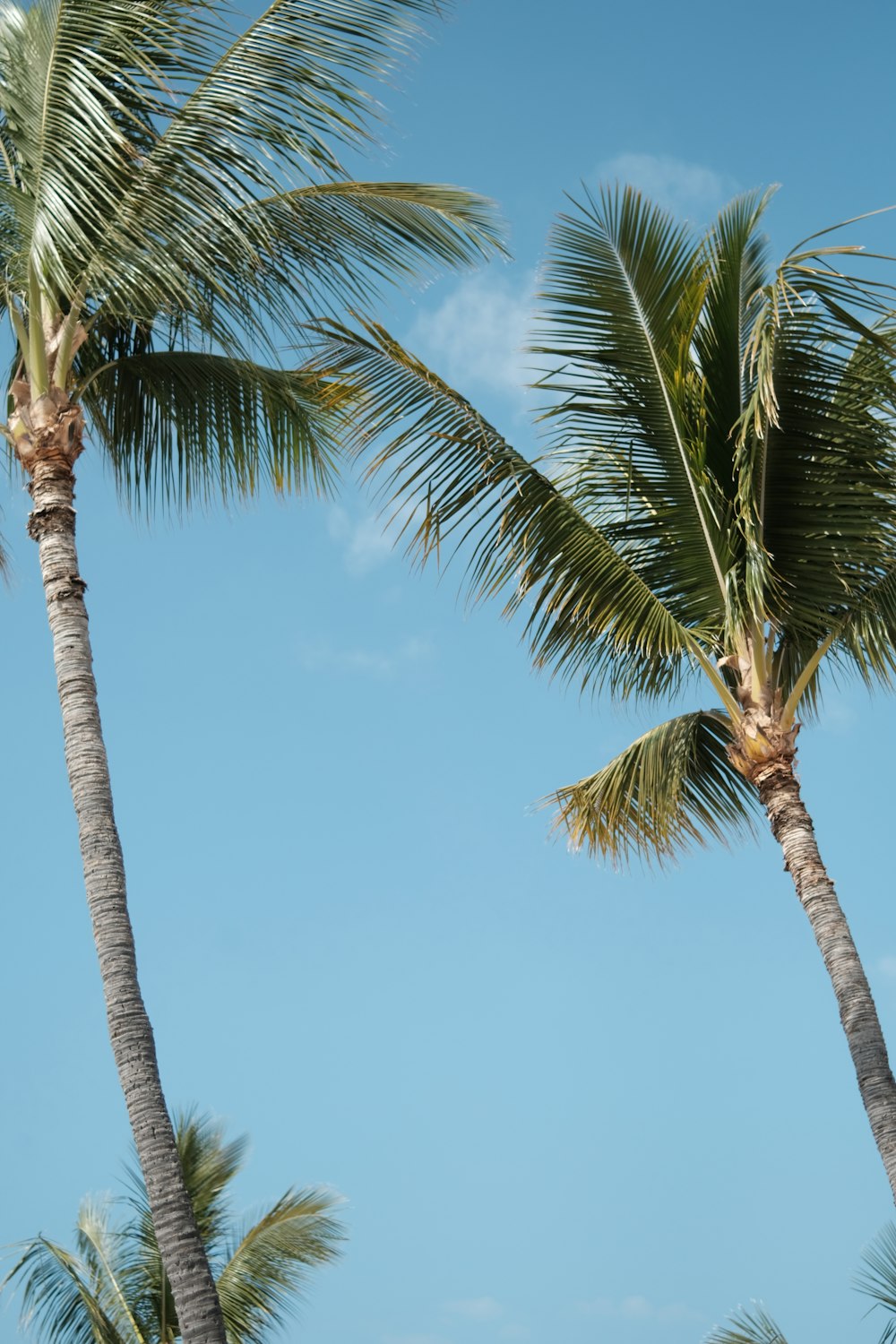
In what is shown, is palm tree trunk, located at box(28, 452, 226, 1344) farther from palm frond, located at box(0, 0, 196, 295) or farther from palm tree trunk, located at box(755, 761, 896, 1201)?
palm tree trunk, located at box(755, 761, 896, 1201)

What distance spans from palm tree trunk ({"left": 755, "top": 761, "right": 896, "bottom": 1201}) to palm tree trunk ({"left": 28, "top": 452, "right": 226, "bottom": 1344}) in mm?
3919

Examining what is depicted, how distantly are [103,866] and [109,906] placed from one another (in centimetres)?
21

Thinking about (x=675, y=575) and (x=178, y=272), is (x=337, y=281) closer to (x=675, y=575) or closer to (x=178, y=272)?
(x=178, y=272)

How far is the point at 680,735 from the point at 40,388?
499 centimetres

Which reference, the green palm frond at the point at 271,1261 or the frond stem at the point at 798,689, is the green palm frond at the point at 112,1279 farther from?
the frond stem at the point at 798,689

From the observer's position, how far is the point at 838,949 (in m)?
8.80

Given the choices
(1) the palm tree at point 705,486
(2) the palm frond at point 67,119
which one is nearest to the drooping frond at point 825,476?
(1) the palm tree at point 705,486

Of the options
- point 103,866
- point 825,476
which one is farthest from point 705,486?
point 103,866

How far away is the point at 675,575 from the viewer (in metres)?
10.0

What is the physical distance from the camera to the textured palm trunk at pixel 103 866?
20.6 feet

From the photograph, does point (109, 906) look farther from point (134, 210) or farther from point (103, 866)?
point (134, 210)

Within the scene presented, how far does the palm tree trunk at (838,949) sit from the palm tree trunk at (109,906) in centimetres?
392

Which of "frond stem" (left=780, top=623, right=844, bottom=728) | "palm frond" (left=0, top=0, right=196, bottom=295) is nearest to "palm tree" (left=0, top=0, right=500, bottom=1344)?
"palm frond" (left=0, top=0, right=196, bottom=295)

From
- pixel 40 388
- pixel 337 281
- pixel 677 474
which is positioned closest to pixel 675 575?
pixel 677 474
